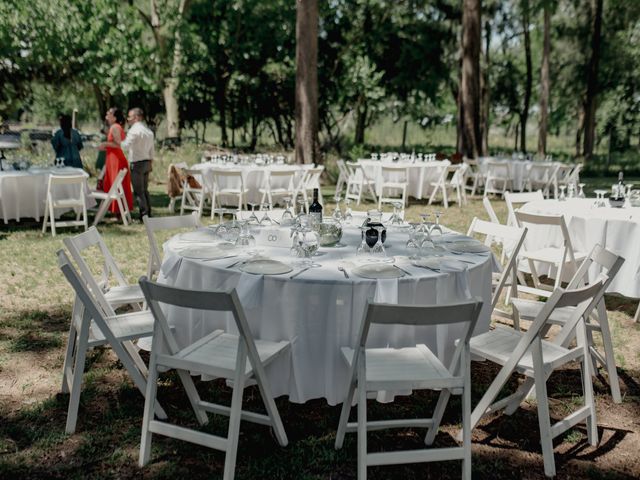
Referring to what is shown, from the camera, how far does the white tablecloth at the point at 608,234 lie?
5875 mm

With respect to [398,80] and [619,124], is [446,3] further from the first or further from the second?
[619,124]

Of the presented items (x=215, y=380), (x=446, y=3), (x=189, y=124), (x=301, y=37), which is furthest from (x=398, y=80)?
(x=215, y=380)

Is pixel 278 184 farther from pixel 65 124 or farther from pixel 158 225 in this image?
pixel 158 225

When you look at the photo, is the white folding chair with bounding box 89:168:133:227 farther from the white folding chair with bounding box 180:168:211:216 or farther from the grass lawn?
the grass lawn

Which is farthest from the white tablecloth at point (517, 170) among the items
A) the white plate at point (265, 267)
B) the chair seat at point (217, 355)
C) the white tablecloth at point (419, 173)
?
the chair seat at point (217, 355)

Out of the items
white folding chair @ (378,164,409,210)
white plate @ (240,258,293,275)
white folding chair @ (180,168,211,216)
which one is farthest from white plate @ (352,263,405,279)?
white folding chair @ (378,164,409,210)

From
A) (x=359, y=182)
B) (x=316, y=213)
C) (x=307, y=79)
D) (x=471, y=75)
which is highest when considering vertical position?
(x=471, y=75)

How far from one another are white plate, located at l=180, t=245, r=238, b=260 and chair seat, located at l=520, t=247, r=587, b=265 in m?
3.19

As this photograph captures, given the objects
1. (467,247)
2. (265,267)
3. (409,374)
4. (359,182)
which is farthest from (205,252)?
(359,182)

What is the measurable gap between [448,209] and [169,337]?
33.5 feet

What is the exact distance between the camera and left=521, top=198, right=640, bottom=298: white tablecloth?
19.3ft

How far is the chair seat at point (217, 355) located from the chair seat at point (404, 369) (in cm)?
41

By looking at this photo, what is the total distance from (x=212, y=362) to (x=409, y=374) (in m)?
0.99

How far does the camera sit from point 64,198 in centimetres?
1006
